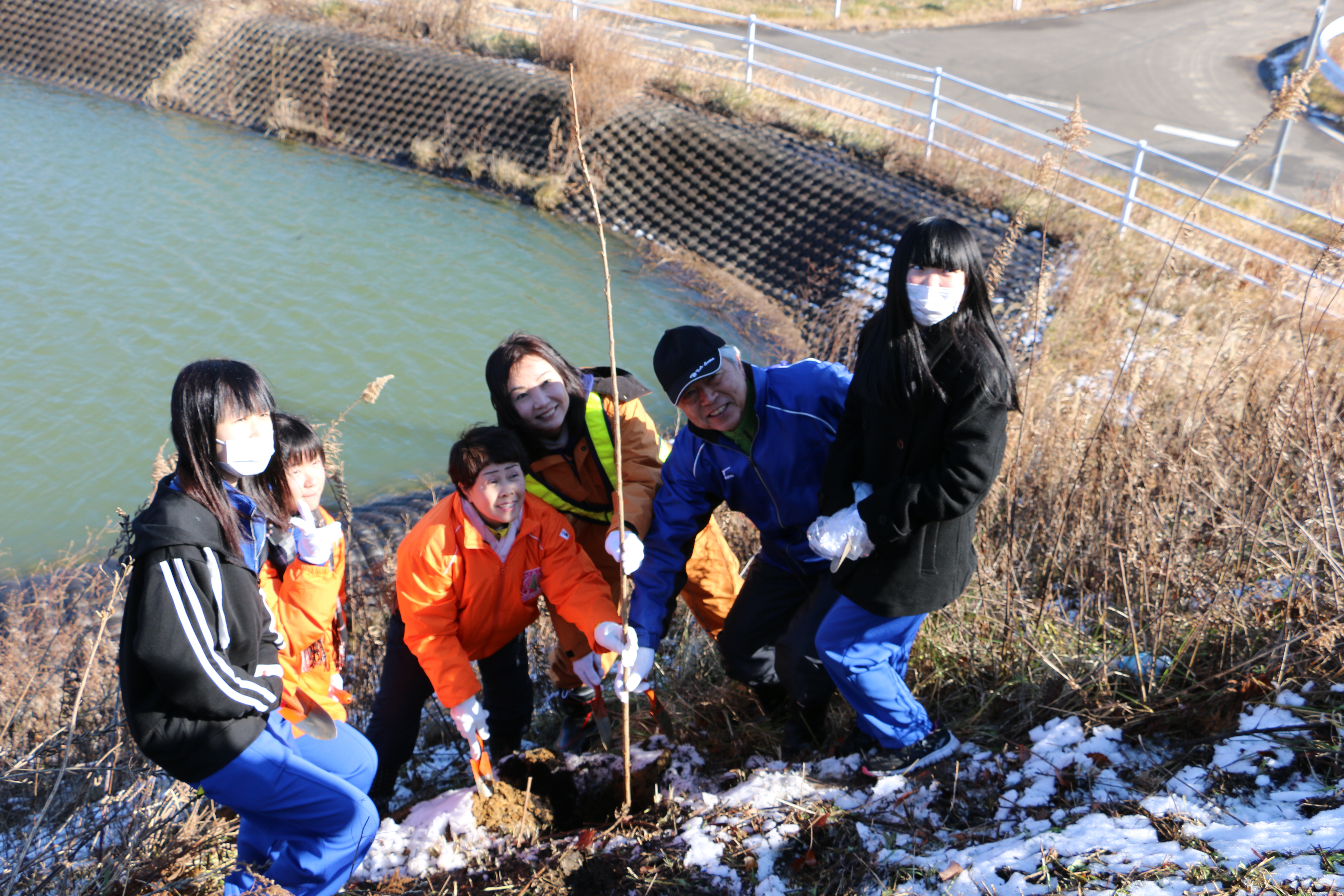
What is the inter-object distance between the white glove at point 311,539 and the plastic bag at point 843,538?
4.52 feet

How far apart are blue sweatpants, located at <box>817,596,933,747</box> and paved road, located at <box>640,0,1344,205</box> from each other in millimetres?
10362

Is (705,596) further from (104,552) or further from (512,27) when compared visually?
(512,27)

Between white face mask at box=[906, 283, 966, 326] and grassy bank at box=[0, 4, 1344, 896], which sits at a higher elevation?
white face mask at box=[906, 283, 966, 326]

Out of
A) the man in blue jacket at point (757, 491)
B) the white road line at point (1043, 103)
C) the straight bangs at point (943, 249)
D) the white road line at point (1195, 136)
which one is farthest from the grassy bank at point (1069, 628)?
the white road line at point (1043, 103)

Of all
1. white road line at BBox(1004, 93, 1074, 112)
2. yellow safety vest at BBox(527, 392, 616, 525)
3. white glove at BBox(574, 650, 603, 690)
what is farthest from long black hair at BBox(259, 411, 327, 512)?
white road line at BBox(1004, 93, 1074, 112)

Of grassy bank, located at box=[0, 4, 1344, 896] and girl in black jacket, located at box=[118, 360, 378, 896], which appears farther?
grassy bank, located at box=[0, 4, 1344, 896]

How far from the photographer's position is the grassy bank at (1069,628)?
105 inches

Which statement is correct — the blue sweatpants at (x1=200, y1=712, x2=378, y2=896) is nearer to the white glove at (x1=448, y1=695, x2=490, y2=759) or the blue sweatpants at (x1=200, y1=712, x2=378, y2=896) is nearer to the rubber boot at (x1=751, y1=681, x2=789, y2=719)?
the white glove at (x1=448, y1=695, x2=490, y2=759)

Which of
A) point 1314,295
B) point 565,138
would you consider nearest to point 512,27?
point 565,138

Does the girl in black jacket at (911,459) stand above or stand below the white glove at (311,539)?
above

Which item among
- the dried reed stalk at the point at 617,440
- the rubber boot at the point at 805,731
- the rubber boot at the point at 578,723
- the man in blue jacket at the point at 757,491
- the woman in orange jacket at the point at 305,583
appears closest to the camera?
the dried reed stalk at the point at 617,440

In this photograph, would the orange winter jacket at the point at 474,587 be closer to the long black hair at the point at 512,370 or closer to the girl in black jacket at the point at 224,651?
the long black hair at the point at 512,370

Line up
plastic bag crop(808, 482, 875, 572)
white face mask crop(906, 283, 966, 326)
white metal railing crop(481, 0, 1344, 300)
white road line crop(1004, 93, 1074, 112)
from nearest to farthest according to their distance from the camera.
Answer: white face mask crop(906, 283, 966, 326)
plastic bag crop(808, 482, 875, 572)
white metal railing crop(481, 0, 1344, 300)
white road line crop(1004, 93, 1074, 112)

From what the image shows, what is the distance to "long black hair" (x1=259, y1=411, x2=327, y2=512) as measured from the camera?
2.61 m
